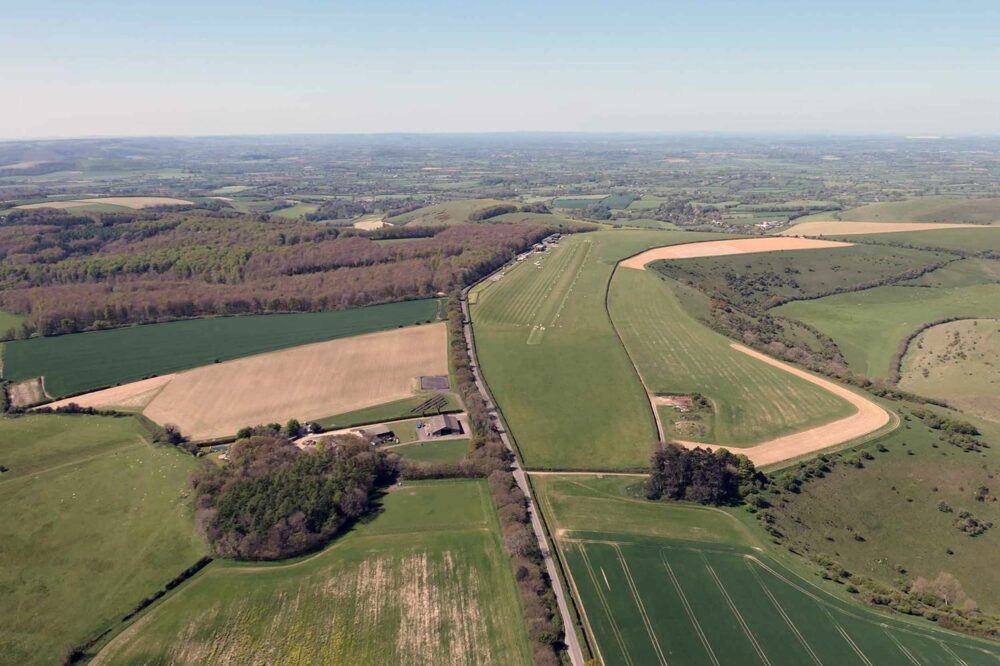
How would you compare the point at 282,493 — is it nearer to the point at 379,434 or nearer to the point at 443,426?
the point at 379,434

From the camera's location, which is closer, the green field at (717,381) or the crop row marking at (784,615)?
the crop row marking at (784,615)

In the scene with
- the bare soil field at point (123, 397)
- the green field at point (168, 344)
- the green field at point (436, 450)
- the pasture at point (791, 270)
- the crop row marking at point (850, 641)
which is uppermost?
the pasture at point (791, 270)

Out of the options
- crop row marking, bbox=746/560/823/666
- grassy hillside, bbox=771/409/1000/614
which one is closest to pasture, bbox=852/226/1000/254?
grassy hillside, bbox=771/409/1000/614

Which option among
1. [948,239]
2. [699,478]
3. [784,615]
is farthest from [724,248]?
[784,615]

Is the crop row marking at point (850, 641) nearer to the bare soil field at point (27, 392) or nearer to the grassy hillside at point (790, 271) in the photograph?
the grassy hillside at point (790, 271)

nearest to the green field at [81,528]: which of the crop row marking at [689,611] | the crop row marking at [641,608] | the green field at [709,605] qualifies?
the green field at [709,605]

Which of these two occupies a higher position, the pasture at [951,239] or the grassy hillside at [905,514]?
the pasture at [951,239]
